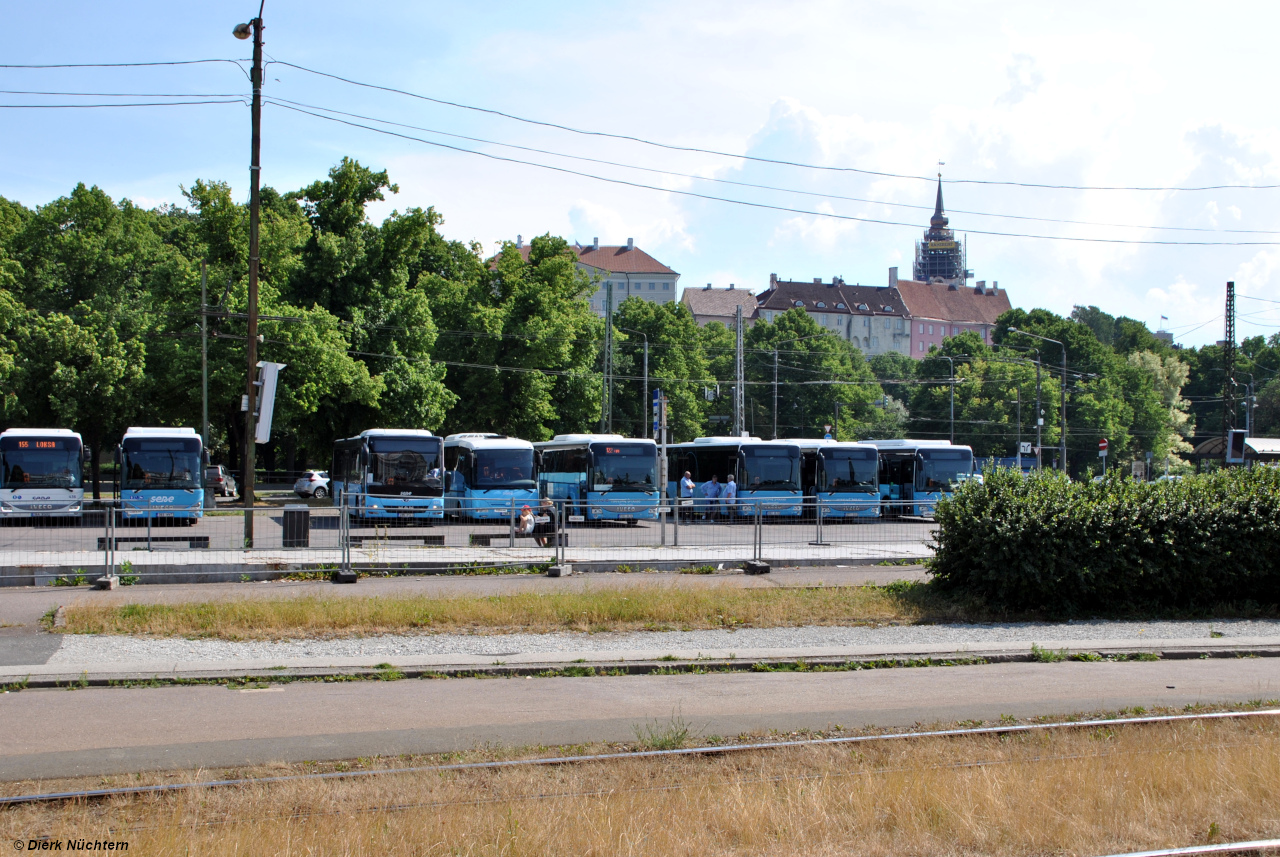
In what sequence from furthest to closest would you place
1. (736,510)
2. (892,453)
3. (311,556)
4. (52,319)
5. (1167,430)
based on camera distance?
1. (1167,430)
2. (52,319)
3. (892,453)
4. (736,510)
5. (311,556)

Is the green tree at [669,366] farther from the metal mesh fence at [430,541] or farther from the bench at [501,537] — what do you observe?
the bench at [501,537]

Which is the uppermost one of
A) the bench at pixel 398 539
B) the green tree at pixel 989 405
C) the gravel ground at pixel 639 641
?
the green tree at pixel 989 405

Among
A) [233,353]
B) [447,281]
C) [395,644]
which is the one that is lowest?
[395,644]

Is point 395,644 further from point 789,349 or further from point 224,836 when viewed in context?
point 789,349

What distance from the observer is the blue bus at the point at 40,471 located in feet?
103

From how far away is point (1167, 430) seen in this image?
9256 cm

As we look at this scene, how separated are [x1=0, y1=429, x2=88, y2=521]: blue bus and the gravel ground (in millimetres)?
21929

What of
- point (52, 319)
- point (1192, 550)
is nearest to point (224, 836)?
point (1192, 550)

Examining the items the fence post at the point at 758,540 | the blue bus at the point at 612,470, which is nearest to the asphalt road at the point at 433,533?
the fence post at the point at 758,540

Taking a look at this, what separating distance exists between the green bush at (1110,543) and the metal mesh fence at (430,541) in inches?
66.8

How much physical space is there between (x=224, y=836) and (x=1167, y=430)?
327 ft

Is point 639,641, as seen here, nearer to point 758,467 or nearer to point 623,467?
point 623,467

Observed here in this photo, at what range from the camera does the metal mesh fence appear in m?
18.8

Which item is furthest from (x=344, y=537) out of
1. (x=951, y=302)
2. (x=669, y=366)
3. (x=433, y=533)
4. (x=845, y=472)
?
(x=951, y=302)
